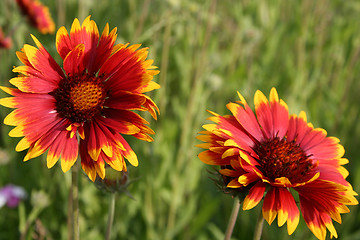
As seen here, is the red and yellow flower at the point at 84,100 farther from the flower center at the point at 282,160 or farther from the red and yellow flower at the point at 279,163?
the flower center at the point at 282,160

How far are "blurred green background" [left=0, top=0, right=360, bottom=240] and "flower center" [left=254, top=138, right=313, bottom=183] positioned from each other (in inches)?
25.2

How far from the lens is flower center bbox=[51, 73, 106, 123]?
3.08 ft

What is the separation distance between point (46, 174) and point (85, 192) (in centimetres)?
23

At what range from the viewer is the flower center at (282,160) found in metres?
1.00

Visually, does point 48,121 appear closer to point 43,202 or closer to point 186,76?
point 43,202

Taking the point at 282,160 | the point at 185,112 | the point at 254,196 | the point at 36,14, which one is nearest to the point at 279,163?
the point at 282,160

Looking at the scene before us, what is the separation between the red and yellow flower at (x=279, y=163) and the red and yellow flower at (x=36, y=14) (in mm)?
1623

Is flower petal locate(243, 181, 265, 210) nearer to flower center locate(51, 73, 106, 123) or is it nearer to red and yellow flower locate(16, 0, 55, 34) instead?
flower center locate(51, 73, 106, 123)

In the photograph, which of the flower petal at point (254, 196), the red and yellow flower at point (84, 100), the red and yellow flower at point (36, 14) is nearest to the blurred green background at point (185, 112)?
the red and yellow flower at point (36, 14)

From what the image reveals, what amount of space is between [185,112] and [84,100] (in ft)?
4.71

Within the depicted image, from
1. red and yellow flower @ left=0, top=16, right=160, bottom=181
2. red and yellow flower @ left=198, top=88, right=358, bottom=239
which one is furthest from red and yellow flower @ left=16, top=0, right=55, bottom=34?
red and yellow flower @ left=198, top=88, right=358, bottom=239

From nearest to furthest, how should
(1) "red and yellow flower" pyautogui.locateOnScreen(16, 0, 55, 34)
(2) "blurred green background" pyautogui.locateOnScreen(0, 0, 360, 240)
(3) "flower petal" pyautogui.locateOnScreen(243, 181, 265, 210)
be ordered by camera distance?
(3) "flower petal" pyautogui.locateOnScreen(243, 181, 265, 210)
(2) "blurred green background" pyautogui.locateOnScreen(0, 0, 360, 240)
(1) "red and yellow flower" pyautogui.locateOnScreen(16, 0, 55, 34)

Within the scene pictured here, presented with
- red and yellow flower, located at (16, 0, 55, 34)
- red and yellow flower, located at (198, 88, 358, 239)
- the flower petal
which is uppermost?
red and yellow flower, located at (16, 0, 55, 34)

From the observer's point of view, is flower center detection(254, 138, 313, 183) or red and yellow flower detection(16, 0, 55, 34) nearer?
flower center detection(254, 138, 313, 183)
